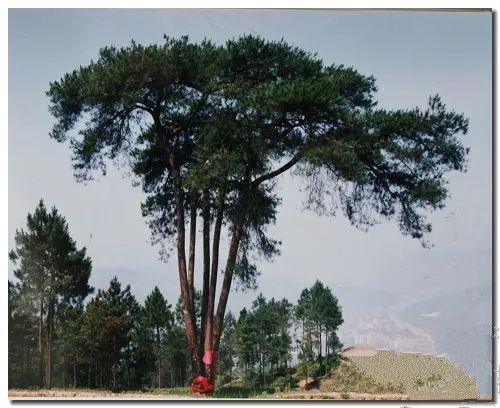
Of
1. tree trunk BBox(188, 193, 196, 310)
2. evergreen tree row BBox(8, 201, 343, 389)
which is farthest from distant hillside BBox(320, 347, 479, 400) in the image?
tree trunk BBox(188, 193, 196, 310)

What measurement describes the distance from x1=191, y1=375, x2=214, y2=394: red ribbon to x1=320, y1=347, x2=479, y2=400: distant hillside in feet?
3.07

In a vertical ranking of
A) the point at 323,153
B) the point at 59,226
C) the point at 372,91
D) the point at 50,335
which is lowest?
the point at 50,335

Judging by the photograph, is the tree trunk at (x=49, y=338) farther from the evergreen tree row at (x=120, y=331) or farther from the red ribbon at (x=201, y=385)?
the red ribbon at (x=201, y=385)

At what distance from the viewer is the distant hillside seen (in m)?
8.12

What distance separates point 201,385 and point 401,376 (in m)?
1.67

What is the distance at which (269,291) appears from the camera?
8156mm

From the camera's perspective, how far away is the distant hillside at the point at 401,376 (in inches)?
320

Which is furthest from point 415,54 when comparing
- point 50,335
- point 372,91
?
point 50,335

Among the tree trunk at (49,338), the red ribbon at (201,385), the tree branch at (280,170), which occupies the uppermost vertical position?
the tree branch at (280,170)

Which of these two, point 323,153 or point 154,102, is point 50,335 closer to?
point 154,102

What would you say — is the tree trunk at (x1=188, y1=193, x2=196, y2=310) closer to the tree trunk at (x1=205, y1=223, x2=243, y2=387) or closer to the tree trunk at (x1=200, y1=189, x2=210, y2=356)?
the tree trunk at (x1=200, y1=189, x2=210, y2=356)

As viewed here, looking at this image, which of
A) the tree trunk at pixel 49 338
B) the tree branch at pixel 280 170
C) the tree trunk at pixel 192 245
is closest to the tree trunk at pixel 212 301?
the tree trunk at pixel 192 245

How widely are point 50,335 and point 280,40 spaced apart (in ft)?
10.2

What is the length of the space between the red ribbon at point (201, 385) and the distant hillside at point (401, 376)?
0.94 meters
